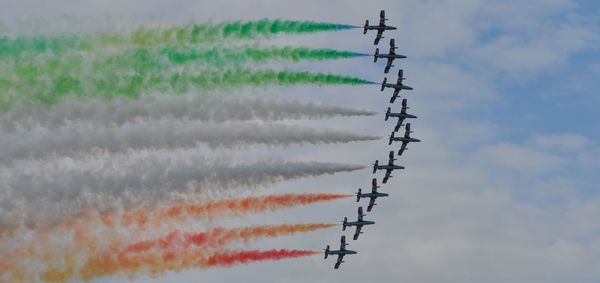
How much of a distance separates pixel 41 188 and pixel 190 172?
8.36 meters

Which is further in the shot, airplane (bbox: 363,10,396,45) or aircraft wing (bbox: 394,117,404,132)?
aircraft wing (bbox: 394,117,404,132)

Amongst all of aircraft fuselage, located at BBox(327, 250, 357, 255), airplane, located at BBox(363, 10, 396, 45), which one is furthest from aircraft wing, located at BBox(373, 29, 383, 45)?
aircraft fuselage, located at BBox(327, 250, 357, 255)

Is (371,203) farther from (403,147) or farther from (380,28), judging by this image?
(380,28)

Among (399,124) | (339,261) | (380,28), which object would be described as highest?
(380,28)

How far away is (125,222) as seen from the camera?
8781 centimetres

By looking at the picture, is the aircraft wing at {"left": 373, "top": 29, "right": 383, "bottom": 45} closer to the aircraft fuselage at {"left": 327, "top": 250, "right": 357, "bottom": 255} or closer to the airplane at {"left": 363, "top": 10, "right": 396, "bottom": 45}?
the airplane at {"left": 363, "top": 10, "right": 396, "bottom": 45}

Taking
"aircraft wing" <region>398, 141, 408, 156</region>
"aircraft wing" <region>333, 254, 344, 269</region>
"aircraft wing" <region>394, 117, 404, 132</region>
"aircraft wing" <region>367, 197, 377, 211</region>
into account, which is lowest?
"aircraft wing" <region>333, 254, 344, 269</region>

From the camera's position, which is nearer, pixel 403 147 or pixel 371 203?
pixel 371 203

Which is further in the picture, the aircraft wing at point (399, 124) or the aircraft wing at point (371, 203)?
the aircraft wing at point (399, 124)

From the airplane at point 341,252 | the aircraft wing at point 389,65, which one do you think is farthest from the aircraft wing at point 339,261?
the aircraft wing at point 389,65

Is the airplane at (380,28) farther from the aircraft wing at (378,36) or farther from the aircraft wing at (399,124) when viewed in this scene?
the aircraft wing at (399,124)

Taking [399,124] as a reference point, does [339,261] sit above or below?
below

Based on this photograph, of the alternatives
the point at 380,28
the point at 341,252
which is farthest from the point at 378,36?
the point at 341,252

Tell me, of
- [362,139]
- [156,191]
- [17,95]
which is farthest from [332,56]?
[17,95]
